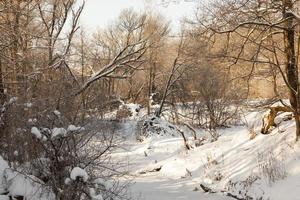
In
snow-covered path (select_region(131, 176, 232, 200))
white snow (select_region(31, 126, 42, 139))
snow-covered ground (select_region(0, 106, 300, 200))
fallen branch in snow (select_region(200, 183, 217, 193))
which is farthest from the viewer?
fallen branch in snow (select_region(200, 183, 217, 193))

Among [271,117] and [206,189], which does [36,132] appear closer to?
[206,189]

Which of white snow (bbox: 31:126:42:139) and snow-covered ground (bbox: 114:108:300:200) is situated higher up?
white snow (bbox: 31:126:42:139)

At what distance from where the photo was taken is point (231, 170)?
1546 centimetres

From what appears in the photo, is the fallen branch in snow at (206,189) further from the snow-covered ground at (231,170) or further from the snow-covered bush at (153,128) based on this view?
the snow-covered bush at (153,128)

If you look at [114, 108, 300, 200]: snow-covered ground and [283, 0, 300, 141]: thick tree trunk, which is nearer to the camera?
[114, 108, 300, 200]: snow-covered ground

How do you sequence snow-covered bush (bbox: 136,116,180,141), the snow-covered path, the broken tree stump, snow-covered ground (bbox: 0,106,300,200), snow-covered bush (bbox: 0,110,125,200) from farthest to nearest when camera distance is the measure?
snow-covered bush (bbox: 136,116,180,141), the broken tree stump, the snow-covered path, snow-covered ground (bbox: 0,106,300,200), snow-covered bush (bbox: 0,110,125,200)

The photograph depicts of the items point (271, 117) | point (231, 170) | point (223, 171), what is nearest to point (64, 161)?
point (231, 170)

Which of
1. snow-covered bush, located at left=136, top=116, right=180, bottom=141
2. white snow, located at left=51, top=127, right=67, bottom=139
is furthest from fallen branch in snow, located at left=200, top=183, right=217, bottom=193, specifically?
snow-covered bush, located at left=136, top=116, right=180, bottom=141

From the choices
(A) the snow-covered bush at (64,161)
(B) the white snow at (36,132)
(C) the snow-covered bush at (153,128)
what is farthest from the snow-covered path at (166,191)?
(C) the snow-covered bush at (153,128)

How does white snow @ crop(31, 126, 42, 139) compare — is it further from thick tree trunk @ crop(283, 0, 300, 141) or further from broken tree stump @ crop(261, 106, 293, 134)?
broken tree stump @ crop(261, 106, 293, 134)

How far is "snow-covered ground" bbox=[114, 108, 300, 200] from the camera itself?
12773 millimetres

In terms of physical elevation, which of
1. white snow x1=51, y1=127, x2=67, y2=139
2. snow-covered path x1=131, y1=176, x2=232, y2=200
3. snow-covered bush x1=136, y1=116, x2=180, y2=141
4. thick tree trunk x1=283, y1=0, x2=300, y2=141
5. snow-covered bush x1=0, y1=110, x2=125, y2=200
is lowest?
snow-covered path x1=131, y1=176, x2=232, y2=200

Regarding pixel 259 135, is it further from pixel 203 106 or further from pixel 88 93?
pixel 203 106

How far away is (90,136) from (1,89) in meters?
3.93
